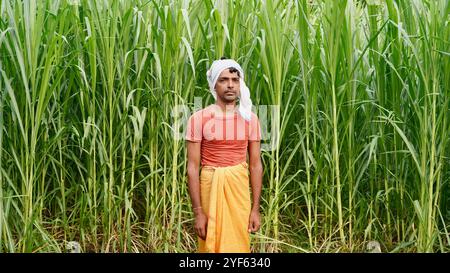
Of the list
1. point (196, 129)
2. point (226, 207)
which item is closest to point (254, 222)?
point (226, 207)

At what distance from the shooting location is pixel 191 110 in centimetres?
295

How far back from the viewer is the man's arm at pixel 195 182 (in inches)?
89.7

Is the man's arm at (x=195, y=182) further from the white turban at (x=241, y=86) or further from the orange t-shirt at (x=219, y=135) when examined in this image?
the white turban at (x=241, y=86)

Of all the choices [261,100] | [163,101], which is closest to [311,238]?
[261,100]

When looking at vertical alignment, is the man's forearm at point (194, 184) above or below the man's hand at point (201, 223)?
above

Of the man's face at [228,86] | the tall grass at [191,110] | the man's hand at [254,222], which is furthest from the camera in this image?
the tall grass at [191,110]

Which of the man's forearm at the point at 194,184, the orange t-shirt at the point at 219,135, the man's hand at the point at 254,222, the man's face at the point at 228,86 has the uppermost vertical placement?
the man's face at the point at 228,86

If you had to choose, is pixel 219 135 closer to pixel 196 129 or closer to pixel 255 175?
pixel 196 129

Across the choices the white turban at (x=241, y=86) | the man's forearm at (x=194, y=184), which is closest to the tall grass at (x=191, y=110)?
the white turban at (x=241, y=86)

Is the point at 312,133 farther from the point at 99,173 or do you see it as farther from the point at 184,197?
the point at 99,173

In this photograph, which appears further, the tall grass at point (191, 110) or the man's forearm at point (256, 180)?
Result: the tall grass at point (191, 110)

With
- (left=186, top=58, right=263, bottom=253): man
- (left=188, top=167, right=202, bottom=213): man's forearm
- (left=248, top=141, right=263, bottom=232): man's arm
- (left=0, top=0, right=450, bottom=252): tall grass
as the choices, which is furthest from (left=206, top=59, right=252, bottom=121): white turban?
(left=0, top=0, right=450, bottom=252): tall grass

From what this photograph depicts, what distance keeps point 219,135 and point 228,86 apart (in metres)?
0.18
